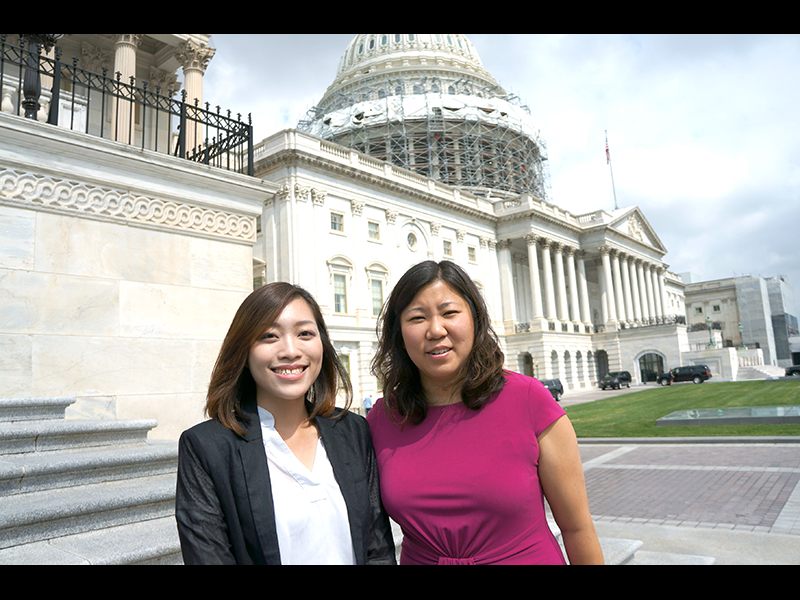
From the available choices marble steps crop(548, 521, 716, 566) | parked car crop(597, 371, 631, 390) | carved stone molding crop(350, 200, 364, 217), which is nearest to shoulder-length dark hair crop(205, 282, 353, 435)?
marble steps crop(548, 521, 716, 566)

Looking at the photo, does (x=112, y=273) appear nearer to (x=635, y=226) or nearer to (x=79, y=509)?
(x=79, y=509)

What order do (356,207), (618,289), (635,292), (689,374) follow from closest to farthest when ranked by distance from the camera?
(356,207) → (689,374) → (618,289) → (635,292)

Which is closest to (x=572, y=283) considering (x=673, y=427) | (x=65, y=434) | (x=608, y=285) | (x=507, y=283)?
(x=608, y=285)

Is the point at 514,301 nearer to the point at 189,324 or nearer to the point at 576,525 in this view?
the point at 189,324

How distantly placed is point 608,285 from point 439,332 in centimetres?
6567

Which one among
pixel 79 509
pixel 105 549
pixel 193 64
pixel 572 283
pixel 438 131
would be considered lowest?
pixel 105 549

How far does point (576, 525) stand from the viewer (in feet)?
6.79

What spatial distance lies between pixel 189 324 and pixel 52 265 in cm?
166

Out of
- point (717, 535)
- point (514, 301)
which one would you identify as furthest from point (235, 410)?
point (514, 301)

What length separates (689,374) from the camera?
45.1 m

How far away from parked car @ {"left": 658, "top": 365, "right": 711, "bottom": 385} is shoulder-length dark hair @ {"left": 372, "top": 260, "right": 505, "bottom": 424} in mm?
48806

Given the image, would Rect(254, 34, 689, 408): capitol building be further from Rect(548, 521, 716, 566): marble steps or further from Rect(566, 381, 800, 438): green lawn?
Rect(548, 521, 716, 566): marble steps

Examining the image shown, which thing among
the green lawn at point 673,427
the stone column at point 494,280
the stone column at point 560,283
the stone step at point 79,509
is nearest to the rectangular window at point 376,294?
the stone column at point 494,280

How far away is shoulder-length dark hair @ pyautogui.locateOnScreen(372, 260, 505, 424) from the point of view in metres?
2.23
